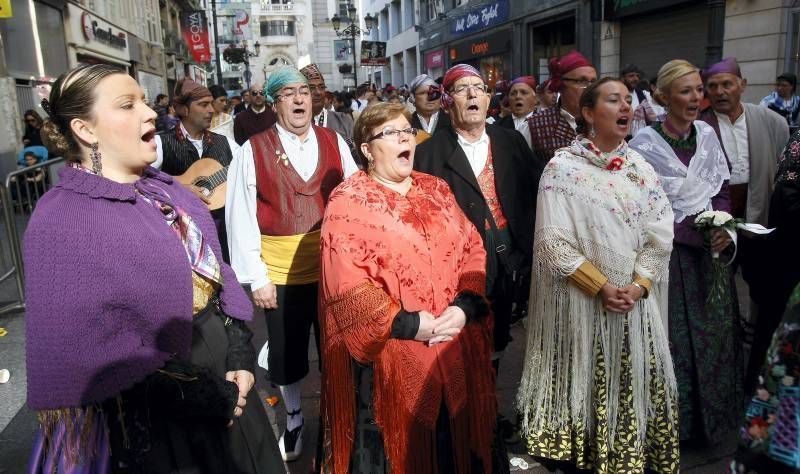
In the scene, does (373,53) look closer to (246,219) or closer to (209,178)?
(209,178)

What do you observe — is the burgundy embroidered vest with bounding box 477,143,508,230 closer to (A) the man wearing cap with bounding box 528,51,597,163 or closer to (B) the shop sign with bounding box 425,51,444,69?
(A) the man wearing cap with bounding box 528,51,597,163

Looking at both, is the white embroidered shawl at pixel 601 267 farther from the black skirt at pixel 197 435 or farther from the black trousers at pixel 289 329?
the black skirt at pixel 197 435

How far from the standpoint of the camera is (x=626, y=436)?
279 cm

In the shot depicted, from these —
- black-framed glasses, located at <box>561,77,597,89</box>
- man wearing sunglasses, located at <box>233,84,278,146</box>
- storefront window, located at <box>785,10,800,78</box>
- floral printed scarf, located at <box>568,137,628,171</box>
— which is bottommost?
floral printed scarf, located at <box>568,137,628,171</box>

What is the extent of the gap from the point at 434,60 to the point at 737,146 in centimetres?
2693

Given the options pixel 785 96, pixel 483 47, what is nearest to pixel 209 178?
pixel 785 96

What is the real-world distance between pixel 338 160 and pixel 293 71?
557mm

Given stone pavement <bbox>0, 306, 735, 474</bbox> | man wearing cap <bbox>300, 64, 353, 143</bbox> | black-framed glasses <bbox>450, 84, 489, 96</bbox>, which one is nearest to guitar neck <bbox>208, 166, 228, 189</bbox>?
man wearing cap <bbox>300, 64, 353, 143</bbox>

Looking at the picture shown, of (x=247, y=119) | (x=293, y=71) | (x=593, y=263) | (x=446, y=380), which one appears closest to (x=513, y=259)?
(x=593, y=263)

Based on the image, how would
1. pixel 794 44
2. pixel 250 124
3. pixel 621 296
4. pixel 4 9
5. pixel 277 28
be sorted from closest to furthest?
1. pixel 621 296
2. pixel 250 124
3. pixel 4 9
4. pixel 794 44
5. pixel 277 28

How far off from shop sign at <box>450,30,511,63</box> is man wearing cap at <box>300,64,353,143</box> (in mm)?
14943

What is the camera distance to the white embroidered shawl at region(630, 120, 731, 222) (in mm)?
3109

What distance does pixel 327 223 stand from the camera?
2.36 metres

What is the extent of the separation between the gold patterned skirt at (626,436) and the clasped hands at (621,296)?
16 cm
